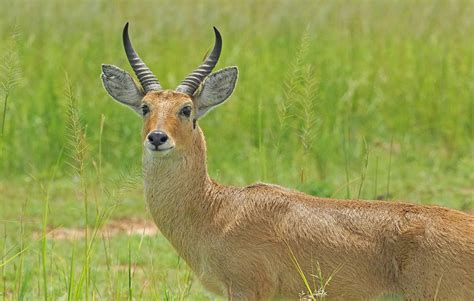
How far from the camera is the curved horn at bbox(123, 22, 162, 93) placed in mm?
6227

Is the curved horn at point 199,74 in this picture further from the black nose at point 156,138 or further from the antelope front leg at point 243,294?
the antelope front leg at point 243,294

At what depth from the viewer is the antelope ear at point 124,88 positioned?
6.28 meters

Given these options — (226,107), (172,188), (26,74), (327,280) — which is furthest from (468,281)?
(26,74)

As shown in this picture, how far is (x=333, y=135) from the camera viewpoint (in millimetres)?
11781

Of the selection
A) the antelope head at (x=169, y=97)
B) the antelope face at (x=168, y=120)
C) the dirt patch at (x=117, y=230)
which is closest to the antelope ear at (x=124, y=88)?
the antelope head at (x=169, y=97)

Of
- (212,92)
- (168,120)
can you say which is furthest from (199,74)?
(168,120)

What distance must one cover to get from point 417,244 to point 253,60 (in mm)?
7935

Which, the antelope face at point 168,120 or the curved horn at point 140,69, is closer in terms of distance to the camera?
the antelope face at point 168,120

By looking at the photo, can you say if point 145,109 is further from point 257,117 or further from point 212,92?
point 257,117

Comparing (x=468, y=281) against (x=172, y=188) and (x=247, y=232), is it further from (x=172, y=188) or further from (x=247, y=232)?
(x=172, y=188)

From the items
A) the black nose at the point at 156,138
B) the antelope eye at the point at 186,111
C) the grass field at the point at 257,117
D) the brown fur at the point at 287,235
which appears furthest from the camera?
the grass field at the point at 257,117

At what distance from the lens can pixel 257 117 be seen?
34.3 ft

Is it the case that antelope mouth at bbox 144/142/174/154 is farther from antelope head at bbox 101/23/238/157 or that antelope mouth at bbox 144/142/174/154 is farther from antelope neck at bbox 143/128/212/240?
antelope neck at bbox 143/128/212/240

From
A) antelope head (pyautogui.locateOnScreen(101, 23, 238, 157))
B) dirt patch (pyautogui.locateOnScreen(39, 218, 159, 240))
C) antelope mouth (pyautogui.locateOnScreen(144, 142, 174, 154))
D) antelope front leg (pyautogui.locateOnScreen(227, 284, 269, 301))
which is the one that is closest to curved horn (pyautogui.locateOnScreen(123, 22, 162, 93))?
antelope head (pyautogui.locateOnScreen(101, 23, 238, 157))
